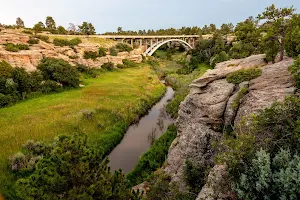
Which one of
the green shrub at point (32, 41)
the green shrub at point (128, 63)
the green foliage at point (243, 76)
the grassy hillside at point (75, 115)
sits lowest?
the grassy hillside at point (75, 115)

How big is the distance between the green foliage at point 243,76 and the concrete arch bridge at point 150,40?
249ft

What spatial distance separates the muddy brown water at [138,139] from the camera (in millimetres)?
25797

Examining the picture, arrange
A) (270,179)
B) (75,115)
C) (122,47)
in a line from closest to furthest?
(270,179), (75,115), (122,47)

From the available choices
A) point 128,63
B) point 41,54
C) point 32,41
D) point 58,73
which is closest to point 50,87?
point 58,73

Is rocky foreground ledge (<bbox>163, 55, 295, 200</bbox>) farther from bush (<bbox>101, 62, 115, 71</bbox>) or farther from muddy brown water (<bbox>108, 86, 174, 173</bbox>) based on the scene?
bush (<bbox>101, 62, 115, 71</bbox>)

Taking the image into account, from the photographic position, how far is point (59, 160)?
11289 mm

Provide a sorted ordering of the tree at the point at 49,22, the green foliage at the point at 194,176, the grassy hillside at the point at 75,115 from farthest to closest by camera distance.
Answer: the tree at the point at 49,22
the grassy hillside at the point at 75,115
the green foliage at the point at 194,176

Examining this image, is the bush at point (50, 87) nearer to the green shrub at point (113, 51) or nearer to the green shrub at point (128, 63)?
the green shrub at point (113, 51)

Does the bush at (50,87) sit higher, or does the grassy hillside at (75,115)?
the bush at (50,87)

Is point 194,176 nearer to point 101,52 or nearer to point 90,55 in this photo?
point 90,55

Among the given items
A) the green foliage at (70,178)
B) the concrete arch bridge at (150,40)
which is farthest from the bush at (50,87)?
the concrete arch bridge at (150,40)

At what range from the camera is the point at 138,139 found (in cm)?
3130

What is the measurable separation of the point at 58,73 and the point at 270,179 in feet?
151

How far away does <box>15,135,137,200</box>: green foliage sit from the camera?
34.8 ft
